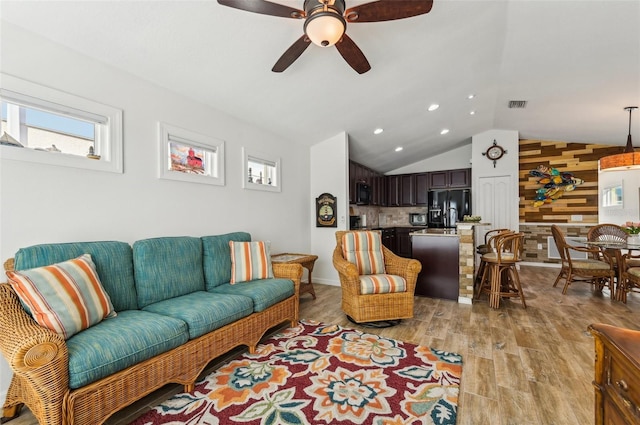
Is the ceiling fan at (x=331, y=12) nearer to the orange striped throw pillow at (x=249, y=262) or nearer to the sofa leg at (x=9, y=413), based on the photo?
the orange striped throw pillow at (x=249, y=262)

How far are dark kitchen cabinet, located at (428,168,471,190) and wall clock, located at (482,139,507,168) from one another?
0.65 metres

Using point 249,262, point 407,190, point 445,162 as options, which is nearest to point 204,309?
point 249,262

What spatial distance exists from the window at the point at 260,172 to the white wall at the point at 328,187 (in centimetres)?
92

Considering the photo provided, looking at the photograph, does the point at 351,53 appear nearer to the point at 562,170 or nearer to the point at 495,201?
the point at 495,201

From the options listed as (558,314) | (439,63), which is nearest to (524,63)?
(439,63)

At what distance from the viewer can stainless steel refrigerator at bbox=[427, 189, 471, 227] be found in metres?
6.59

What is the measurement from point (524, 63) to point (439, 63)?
1.07 metres

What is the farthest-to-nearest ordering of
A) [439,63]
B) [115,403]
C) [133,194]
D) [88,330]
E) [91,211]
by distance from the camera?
[439,63] < [133,194] < [91,211] < [88,330] < [115,403]

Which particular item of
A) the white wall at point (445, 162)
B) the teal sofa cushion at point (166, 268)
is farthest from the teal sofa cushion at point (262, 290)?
the white wall at point (445, 162)

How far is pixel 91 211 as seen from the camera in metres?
2.22

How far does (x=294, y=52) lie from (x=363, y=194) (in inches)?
167

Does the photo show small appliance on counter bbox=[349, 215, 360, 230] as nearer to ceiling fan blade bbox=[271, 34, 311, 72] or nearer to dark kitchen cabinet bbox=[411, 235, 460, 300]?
dark kitchen cabinet bbox=[411, 235, 460, 300]

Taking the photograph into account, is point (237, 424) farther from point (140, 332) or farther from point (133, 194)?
point (133, 194)

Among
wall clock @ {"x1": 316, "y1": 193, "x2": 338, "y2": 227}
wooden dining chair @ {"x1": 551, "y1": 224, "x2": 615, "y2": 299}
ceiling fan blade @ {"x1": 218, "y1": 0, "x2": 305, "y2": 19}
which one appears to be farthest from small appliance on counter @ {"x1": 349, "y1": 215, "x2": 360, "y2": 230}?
ceiling fan blade @ {"x1": 218, "y1": 0, "x2": 305, "y2": 19}
